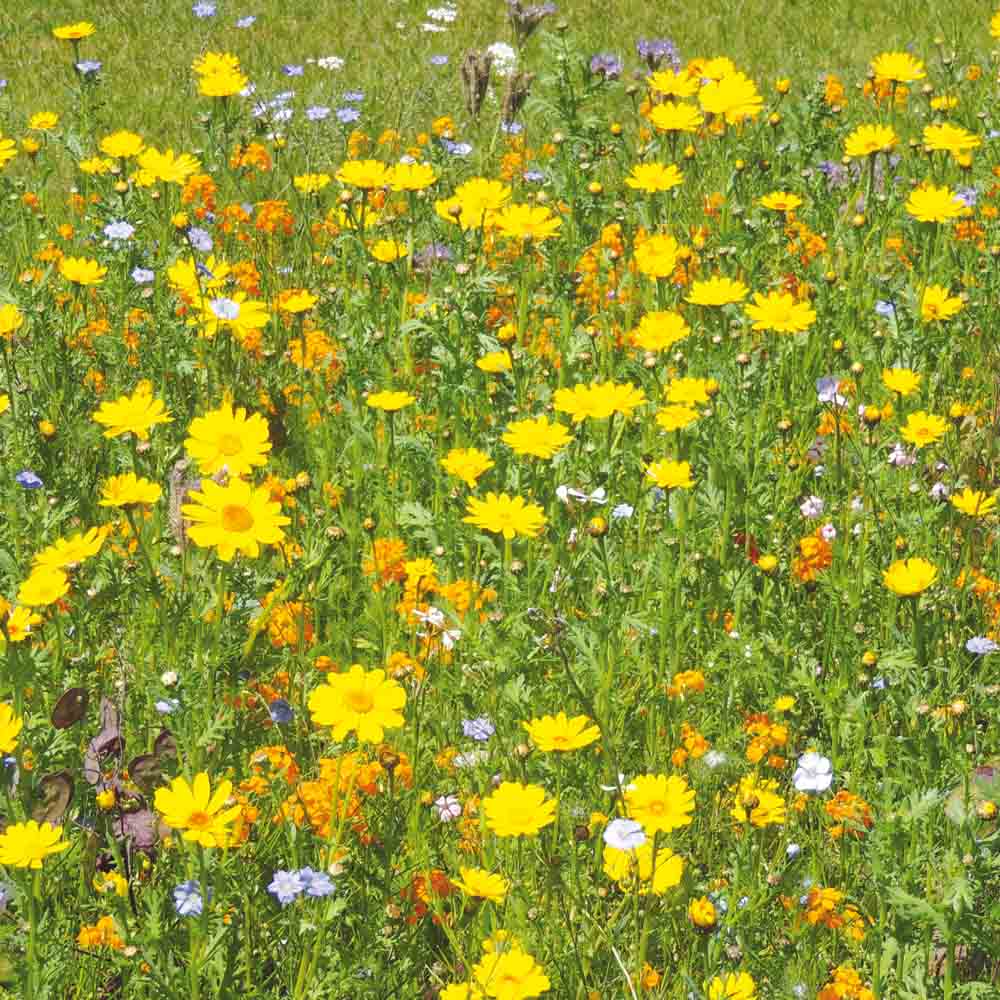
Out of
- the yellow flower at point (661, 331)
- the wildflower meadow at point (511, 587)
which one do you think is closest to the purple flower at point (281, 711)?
the wildflower meadow at point (511, 587)

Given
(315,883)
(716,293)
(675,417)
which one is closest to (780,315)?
(716,293)

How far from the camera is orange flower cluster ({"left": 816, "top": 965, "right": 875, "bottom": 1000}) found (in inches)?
75.3

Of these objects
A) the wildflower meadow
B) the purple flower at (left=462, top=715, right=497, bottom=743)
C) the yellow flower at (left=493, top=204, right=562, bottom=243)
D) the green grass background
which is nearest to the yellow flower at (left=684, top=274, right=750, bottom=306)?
the wildflower meadow

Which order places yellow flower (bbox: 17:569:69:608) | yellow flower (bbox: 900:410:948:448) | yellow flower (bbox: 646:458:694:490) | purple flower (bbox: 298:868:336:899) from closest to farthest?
purple flower (bbox: 298:868:336:899) → yellow flower (bbox: 17:569:69:608) → yellow flower (bbox: 646:458:694:490) → yellow flower (bbox: 900:410:948:448)

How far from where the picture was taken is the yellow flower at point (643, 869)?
1894 millimetres

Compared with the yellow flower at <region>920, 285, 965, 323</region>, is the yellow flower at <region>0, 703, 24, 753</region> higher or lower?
higher

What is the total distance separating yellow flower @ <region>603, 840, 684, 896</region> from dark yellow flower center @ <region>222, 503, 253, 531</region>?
0.69 metres

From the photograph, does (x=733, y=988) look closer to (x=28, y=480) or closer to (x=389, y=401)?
(x=389, y=401)

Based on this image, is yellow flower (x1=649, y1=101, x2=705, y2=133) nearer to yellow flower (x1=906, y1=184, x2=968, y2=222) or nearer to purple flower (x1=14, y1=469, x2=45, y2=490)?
yellow flower (x1=906, y1=184, x2=968, y2=222)

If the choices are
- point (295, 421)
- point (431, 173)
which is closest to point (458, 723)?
point (295, 421)

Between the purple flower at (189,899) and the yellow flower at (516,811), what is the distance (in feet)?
1.27

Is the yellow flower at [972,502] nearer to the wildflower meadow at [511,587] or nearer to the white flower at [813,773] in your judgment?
the wildflower meadow at [511,587]

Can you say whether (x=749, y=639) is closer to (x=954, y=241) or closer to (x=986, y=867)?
(x=986, y=867)

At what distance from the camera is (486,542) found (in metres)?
2.62
